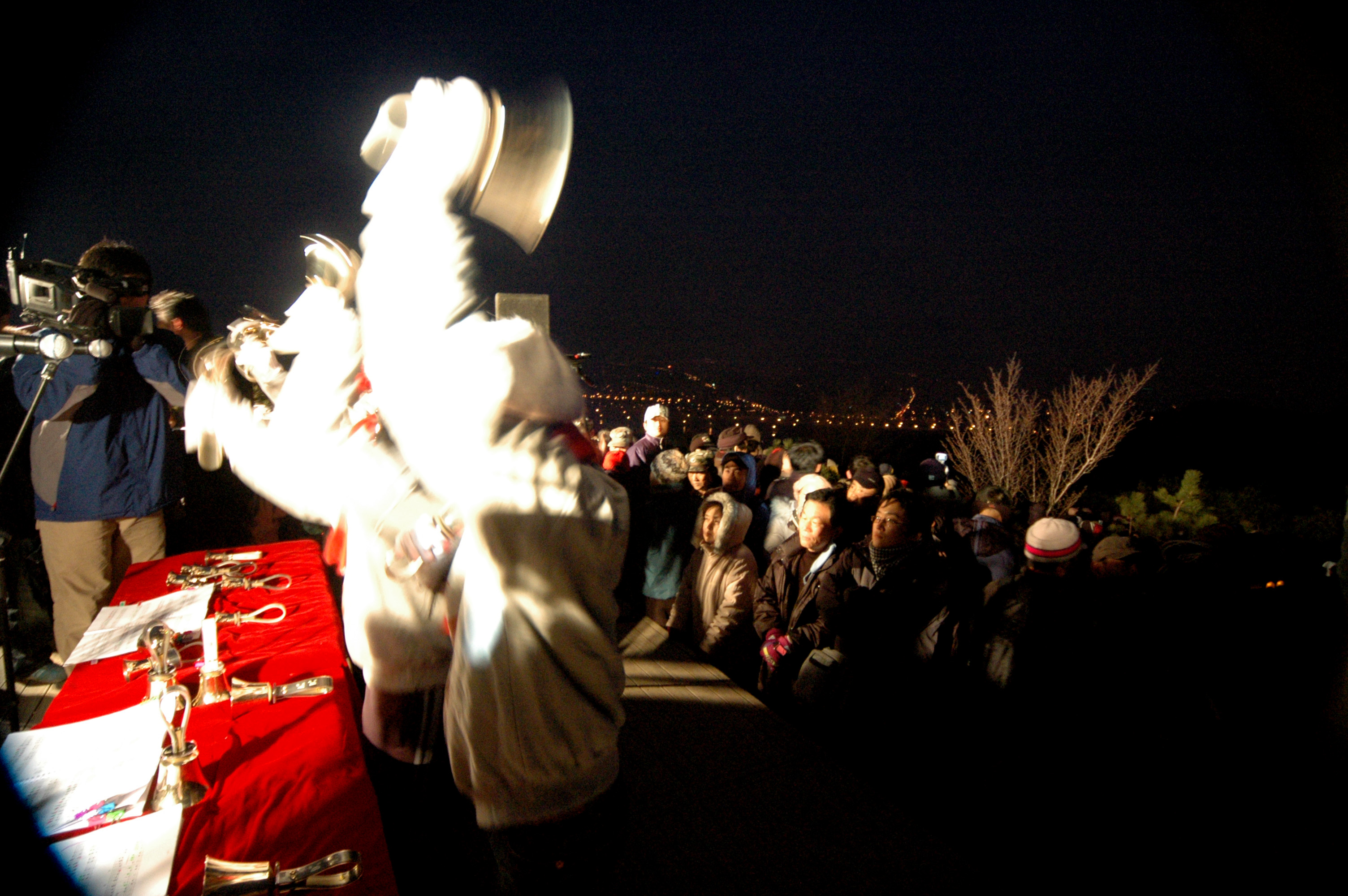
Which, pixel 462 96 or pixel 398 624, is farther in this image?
pixel 398 624

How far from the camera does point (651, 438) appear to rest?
515 centimetres

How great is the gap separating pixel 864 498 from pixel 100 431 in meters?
4.21

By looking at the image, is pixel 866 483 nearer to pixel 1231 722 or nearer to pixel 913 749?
pixel 913 749

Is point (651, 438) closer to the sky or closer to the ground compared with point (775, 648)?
closer to the sky

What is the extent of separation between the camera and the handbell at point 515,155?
43.5 inches

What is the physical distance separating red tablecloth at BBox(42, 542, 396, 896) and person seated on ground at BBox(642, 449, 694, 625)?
2137mm

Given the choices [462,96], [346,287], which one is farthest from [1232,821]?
[346,287]

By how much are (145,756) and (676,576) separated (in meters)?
2.97

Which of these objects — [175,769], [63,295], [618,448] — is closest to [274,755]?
[175,769]

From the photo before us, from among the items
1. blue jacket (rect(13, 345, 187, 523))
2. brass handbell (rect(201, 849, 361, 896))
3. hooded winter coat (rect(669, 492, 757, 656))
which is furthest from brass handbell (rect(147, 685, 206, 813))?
hooded winter coat (rect(669, 492, 757, 656))

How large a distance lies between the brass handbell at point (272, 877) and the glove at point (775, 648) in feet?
7.53

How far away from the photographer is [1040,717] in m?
2.52

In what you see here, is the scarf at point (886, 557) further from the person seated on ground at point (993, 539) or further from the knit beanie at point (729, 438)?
the knit beanie at point (729, 438)

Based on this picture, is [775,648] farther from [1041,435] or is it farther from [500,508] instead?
[1041,435]
